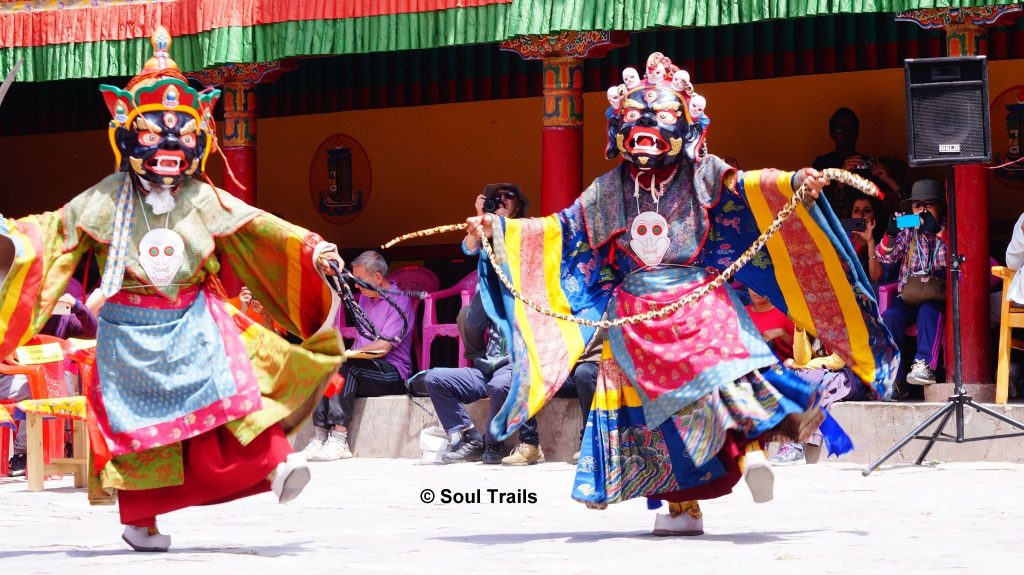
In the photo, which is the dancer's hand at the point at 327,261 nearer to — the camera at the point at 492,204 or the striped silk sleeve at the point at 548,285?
the striped silk sleeve at the point at 548,285

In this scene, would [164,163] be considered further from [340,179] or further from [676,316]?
[340,179]

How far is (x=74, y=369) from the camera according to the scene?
9.89 metres

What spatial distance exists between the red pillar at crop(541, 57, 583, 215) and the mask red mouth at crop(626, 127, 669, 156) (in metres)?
4.06

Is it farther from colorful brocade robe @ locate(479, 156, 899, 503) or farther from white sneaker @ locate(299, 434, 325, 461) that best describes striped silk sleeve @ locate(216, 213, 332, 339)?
white sneaker @ locate(299, 434, 325, 461)

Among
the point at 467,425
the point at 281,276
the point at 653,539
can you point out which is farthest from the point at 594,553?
the point at 467,425

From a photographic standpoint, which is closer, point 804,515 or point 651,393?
point 651,393

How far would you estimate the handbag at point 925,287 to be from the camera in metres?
9.19

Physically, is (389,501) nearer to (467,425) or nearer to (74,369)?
(467,425)

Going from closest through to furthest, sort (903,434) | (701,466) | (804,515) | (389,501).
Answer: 1. (701,466)
2. (804,515)
3. (389,501)
4. (903,434)

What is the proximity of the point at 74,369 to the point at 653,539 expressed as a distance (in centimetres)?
489

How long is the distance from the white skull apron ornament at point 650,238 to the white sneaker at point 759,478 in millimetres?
804

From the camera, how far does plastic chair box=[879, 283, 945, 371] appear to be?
30.2ft

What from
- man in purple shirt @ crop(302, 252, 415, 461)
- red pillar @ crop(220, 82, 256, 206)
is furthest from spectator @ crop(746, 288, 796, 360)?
red pillar @ crop(220, 82, 256, 206)

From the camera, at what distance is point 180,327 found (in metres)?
5.98
